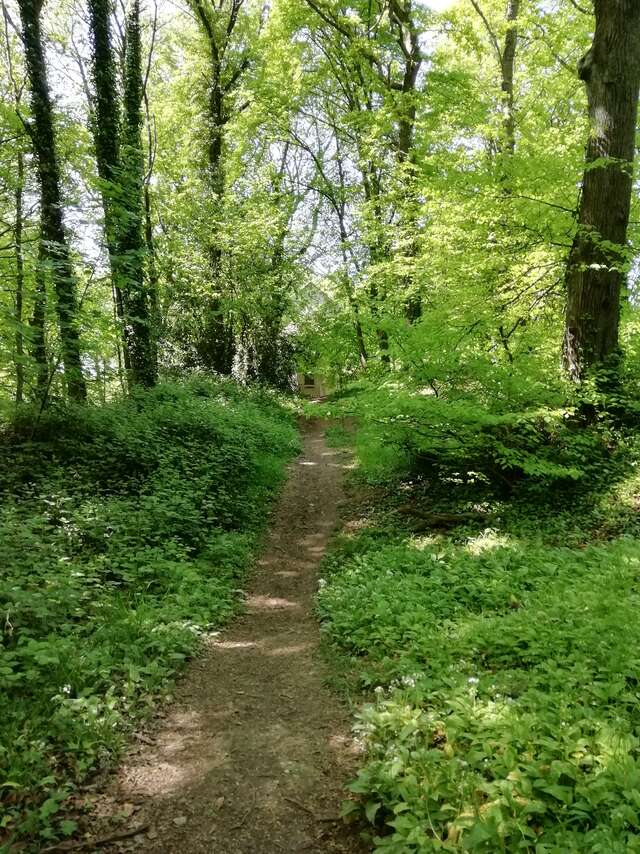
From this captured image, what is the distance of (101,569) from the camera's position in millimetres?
5895

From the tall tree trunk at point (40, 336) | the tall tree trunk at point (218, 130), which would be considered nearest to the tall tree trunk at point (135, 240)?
the tall tree trunk at point (40, 336)

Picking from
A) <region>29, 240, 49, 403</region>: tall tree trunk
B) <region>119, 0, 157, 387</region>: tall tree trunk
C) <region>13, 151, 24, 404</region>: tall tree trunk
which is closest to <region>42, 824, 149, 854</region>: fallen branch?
<region>13, 151, 24, 404</region>: tall tree trunk

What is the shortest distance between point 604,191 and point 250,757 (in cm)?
892

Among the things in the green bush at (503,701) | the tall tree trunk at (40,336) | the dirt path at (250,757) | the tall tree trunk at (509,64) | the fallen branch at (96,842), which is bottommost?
the dirt path at (250,757)

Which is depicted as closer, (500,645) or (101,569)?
(500,645)

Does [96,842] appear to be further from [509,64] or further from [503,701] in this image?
[509,64]

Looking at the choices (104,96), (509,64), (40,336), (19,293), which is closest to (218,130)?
(104,96)

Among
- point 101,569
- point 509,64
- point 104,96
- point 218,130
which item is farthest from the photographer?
point 218,130

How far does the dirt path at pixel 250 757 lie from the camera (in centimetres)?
308

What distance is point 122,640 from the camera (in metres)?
4.88

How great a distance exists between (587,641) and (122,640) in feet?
13.3

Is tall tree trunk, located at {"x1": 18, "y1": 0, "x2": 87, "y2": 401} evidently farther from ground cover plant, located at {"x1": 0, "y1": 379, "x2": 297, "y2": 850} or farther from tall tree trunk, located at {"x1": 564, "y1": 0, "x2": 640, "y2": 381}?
tall tree trunk, located at {"x1": 564, "y1": 0, "x2": 640, "y2": 381}

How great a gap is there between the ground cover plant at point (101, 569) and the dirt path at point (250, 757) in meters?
0.33

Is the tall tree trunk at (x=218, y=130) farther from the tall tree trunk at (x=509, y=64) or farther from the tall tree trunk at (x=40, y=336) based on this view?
the tall tree trunk at (x=509, y=64)
